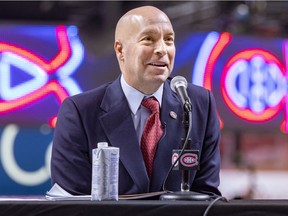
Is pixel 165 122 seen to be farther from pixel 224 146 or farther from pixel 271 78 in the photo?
pixel 224 146

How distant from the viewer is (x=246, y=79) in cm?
514

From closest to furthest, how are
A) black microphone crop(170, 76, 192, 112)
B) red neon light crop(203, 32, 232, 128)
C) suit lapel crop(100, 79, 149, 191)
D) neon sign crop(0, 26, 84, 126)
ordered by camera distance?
black microphone crop(170, 76, 192, 112) < suit lapel crop(100, 79, 149, 191) < neon sign crop(0, 26, 84, 126) < red neon light crop(203, 32, 232, 128)

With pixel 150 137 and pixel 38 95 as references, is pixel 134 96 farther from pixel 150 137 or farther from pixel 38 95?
pixel 38 95

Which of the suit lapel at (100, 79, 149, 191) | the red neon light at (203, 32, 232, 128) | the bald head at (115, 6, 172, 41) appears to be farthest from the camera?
the red neon light at (203, 32, 232, 128)

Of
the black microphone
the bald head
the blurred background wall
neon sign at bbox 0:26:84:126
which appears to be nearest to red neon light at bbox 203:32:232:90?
the blurred background wall

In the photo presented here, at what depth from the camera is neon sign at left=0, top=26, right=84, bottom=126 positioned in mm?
4828

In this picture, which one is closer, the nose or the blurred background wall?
the nose

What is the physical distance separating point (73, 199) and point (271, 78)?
3.09m

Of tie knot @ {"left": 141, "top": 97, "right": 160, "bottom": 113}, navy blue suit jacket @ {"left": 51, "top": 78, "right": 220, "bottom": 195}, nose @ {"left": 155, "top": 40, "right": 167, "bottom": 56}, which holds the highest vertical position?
nose @ {"left": 155, "top": 40, "right": 167, "bottom": 56}

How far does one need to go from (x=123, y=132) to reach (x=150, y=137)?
0.10m

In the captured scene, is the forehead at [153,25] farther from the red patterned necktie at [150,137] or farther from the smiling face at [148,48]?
the red patterned necktie at [150,137]
